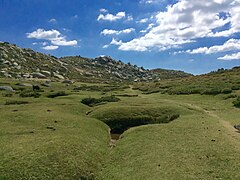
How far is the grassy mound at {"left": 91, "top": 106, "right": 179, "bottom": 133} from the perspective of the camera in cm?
4528

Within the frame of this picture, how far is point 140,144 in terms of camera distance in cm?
3106

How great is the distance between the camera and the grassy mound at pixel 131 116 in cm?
4528

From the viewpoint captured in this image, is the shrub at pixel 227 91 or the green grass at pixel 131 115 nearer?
the green grass at pixel 131 115

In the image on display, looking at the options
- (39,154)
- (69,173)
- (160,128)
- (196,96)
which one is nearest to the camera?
(69,173)

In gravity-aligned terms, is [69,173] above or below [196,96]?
below

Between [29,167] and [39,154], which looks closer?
[29,167]

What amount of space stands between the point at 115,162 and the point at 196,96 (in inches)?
1965

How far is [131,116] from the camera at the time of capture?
47.1 meters

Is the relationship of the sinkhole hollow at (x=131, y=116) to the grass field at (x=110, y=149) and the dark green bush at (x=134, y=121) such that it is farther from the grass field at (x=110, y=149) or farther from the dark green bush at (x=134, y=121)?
the grass field at (x=110, y=149)

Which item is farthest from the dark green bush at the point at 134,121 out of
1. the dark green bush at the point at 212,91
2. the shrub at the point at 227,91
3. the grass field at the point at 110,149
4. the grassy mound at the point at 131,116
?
the shrub at the point at 227,91

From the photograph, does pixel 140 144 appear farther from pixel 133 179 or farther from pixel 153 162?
pixel 133 179

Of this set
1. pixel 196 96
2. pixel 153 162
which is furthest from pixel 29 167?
pixel 196 96

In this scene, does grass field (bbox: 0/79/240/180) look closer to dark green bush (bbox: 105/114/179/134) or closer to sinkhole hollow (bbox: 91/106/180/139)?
dark green bush (bbox: 105/114/179/134)

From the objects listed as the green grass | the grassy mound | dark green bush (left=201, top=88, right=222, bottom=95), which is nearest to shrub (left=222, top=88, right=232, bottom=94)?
dark green bush (left=201, top=88, right=222, bottom=95)
